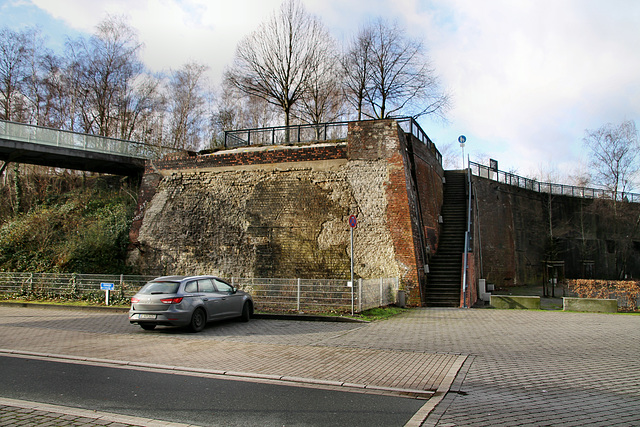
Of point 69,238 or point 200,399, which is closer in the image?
point 200,399

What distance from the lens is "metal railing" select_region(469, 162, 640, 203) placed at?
31016mm

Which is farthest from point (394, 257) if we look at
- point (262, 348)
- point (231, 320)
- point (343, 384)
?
point (343, 384)

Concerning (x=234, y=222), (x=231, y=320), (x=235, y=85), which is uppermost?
(x=235, y=85)

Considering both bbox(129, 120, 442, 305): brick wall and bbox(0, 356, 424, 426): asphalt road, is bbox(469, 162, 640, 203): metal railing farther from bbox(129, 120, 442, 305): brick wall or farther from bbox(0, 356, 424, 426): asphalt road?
bbox(0, 356, 424, 426): asphalt road

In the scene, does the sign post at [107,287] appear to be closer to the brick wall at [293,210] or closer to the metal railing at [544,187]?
the brick wall at [293,210]

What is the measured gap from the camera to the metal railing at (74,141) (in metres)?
22.0

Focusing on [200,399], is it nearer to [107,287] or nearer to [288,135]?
[107,287]

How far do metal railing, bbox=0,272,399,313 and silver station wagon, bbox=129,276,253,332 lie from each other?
2.50 m

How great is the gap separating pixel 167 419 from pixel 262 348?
438 cm

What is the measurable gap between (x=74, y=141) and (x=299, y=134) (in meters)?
12.1

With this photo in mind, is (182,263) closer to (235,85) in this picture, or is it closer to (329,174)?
(329,174)

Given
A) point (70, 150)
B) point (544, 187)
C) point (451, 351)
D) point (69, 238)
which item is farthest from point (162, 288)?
point (544, 187)

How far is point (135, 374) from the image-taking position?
699 centimetres

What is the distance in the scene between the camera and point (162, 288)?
11.2 m
